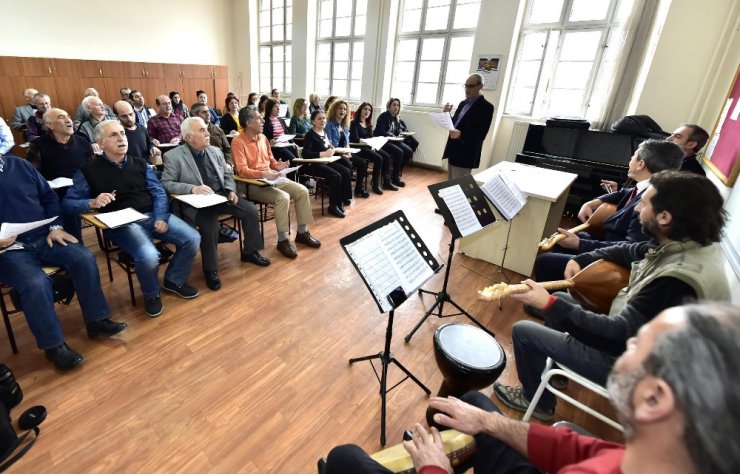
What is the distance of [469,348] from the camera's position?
1443 mm

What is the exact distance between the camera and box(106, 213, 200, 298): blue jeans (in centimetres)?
227

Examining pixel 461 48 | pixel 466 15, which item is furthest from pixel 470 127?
pixel 466 15

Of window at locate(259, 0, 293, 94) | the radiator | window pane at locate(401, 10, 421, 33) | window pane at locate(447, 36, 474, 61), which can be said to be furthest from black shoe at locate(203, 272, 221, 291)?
window at locate(259, 0, 293, 94)

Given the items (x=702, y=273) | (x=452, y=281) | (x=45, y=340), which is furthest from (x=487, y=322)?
(x=45, y=340)

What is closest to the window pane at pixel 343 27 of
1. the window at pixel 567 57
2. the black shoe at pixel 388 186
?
the window at pixel 567 57

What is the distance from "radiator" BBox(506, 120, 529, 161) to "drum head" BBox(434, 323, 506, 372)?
15.8 ft

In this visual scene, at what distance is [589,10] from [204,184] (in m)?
5.89

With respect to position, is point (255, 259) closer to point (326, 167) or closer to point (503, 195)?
point (326, 167)

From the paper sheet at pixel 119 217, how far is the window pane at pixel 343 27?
7.03m

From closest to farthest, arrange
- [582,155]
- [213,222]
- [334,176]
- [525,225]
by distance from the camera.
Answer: [213,222]
[525,225]
[334,176]
[582,155]

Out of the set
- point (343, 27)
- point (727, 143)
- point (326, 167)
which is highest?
point (343, 27)

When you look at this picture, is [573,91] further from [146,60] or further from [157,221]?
[146,60]

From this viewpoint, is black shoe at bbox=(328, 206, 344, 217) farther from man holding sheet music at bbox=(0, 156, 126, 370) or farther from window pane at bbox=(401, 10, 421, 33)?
window pane at bbox=(401, 10, 421, 33)

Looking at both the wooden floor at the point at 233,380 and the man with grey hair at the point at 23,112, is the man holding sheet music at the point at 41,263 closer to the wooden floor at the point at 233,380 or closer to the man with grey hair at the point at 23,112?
the wooden floor at the point at 233,380
